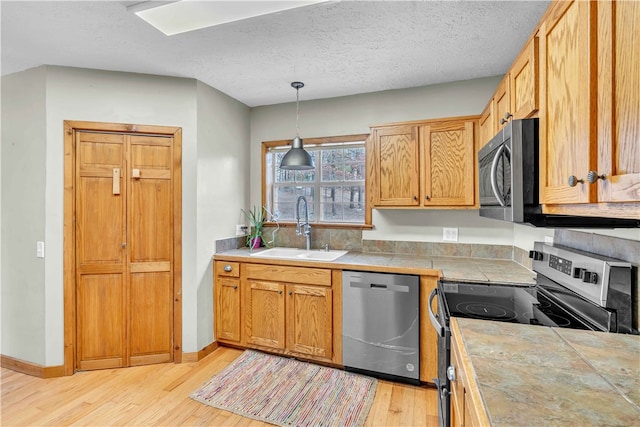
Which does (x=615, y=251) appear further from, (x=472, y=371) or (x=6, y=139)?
(x=6, y=139)

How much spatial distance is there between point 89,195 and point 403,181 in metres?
2.57

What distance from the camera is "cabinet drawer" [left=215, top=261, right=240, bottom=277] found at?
9.21ft

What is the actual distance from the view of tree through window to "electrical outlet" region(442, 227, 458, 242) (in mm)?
775

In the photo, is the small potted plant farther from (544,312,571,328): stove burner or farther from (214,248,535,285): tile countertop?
(544,312,571,328): stove burner

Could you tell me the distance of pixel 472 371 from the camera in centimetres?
86

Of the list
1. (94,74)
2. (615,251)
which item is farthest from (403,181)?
(94,74)

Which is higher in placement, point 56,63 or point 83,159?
point 56,63

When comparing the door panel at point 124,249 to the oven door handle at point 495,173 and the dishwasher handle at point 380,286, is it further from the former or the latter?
the oven door handle at point 495,173

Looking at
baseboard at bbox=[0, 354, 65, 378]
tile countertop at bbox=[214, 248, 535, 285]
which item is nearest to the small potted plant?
tile countertop at bbox=[214, 248, 535, 285]

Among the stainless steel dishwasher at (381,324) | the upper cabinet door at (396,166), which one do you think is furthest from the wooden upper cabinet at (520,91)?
the stainless steel dishwasher at (381,324)

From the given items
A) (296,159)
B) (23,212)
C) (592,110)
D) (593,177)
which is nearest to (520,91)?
(592,110)

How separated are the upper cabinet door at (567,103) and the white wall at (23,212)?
10.6 ft

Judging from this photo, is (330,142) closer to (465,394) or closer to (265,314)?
(265,314)

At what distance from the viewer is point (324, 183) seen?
130 inches
